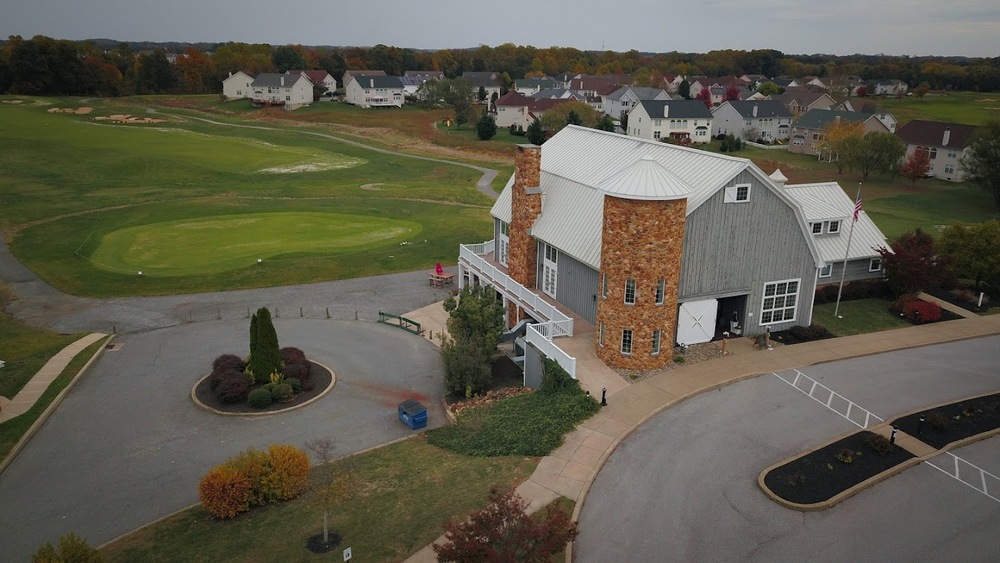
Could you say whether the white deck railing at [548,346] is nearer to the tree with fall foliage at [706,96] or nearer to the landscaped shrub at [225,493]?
the landscaped shrub at [225,493]

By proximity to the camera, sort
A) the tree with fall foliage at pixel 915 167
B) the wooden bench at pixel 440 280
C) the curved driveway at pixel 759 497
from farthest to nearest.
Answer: the tree with fall foliage at pixel 915 167 → the wooden bench at pixel 440 280 → the curved driveway at pixel 759 497

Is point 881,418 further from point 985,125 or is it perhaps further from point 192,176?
point 192,176

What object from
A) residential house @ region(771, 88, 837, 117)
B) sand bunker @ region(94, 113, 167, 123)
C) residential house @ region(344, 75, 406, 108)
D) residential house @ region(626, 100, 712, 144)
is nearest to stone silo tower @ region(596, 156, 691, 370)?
residential house @ region(626, 100, 712, 144)

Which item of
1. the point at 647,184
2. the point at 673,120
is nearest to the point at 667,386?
the point at 647,184

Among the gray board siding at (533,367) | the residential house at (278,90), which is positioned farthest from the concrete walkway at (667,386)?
the residential house at (278,90)

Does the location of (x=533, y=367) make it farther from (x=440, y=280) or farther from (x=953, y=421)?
(x=440, y=280)
